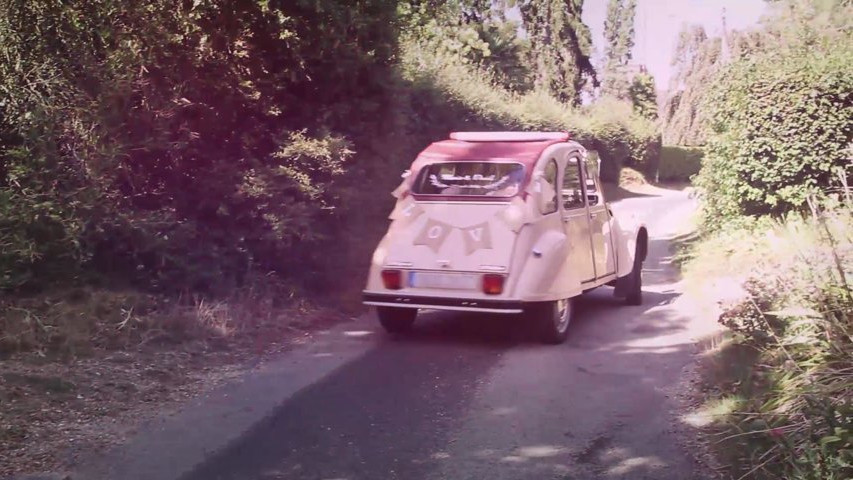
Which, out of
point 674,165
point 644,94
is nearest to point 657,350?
point 674,165

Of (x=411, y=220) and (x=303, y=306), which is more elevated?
(x=411, y=220)

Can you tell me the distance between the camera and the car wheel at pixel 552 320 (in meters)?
8.09

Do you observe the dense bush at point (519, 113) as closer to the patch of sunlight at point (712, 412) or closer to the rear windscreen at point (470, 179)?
the rear windscreen at point (470, 179)

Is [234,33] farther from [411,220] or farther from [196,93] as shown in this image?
[411,220]

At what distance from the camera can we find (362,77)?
1019 cm

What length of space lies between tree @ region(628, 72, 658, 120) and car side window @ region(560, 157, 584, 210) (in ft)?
145

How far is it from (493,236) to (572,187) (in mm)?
1632

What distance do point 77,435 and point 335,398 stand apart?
189 cm

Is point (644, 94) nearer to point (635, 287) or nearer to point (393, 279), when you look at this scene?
point (635, 287)

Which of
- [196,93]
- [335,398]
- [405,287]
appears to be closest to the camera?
[335,398]

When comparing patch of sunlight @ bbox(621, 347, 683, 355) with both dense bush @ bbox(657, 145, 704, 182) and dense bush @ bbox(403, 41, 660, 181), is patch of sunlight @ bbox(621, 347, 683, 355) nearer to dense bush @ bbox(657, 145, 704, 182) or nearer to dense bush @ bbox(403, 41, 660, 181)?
dense bush @ bbox(403, 41, 660, 181)

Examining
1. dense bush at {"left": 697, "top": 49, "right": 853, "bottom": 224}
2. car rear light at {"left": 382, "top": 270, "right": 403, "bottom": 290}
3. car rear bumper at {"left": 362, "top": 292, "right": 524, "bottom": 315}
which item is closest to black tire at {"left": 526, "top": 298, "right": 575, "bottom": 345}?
car rear bumper at {"left": 362, "top": 292, "right": 524, "bottom": 315}

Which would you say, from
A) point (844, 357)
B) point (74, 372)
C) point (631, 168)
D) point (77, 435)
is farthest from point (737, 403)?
point (631, 168)

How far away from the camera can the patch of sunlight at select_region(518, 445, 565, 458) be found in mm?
5070
